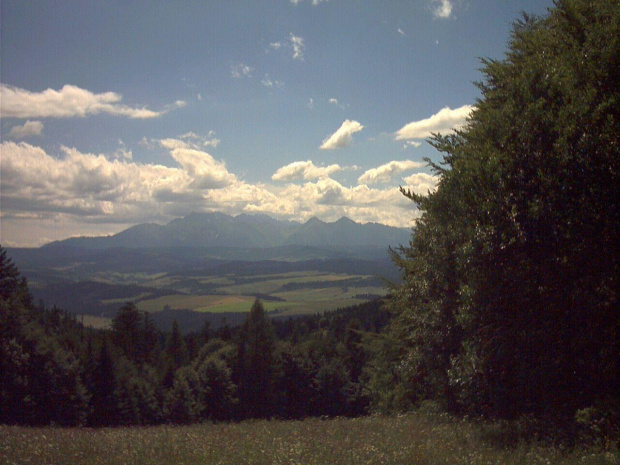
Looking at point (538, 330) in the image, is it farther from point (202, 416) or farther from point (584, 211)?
point (202, 416)

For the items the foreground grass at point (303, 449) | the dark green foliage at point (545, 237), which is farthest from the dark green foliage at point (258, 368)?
the dark green foliage at point (545, 237)

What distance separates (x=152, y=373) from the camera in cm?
5281

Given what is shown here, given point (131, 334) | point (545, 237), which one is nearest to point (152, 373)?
point (131, 334)

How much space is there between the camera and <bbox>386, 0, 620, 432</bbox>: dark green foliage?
11.3 meters

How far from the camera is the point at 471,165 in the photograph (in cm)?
1346

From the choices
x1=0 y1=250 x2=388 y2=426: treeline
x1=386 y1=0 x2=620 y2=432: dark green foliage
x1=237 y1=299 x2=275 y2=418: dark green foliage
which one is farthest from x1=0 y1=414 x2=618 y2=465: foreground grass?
x1=237 y1=299 x2=275 y2=418: dark green foliage

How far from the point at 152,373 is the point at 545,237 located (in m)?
52.3

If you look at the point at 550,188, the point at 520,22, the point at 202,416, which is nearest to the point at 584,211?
the point at 550,188

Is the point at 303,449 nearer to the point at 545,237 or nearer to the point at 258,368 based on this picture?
the point at 545,237

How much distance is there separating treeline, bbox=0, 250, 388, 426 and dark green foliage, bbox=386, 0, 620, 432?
13.1m

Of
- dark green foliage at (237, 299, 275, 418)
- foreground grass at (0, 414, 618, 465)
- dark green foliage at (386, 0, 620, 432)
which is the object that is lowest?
dark green foliage at (237, 299, 275, 418)

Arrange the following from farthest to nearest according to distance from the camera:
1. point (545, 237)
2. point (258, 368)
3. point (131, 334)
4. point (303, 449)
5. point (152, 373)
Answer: point (131, 334) < point (258, 368) < point (152, 373) < point (545, 237) < point (303, 449)

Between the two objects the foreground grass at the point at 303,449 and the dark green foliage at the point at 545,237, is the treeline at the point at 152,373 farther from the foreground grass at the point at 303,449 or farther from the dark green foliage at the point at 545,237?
the foreground grass at the point at 303,449

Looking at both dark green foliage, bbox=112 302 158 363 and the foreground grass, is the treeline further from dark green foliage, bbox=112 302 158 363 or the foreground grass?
the foreground grass
